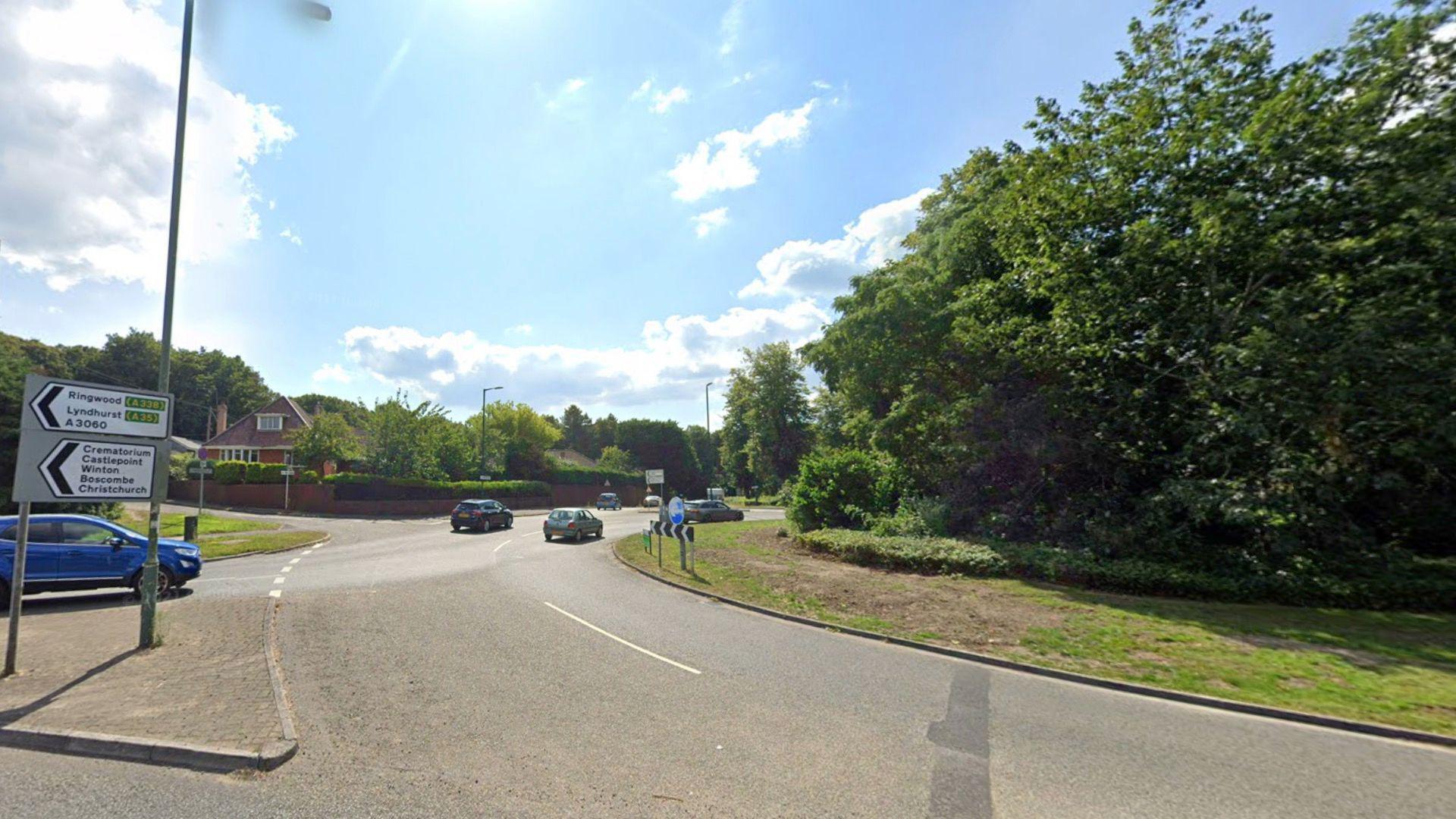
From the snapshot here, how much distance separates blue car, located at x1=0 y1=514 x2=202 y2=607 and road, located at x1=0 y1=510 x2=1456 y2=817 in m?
5.18

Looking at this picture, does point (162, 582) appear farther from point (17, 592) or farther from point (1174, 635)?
point (1174, 635)

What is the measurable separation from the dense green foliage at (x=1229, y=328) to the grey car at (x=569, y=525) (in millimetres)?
15738

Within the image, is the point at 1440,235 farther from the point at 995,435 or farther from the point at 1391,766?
the point at 1391,766

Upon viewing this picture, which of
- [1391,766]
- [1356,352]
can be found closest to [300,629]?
[1391,766]

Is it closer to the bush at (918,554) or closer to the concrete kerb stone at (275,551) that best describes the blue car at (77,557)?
the concrete kerb stone at (275,551)

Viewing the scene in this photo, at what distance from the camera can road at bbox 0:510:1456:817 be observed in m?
4.46

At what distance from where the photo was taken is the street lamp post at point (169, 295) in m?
8.26

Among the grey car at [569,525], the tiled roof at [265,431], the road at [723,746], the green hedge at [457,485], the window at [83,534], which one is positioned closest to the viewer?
the road at [723,746]

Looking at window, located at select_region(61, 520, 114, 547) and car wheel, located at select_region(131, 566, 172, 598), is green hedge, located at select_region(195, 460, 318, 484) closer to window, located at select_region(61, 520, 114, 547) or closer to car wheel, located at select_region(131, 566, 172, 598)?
car wheel, located at select_region(131, 566, 172, 598)

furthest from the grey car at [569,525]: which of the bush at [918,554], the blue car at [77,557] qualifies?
the blue car at [77,557]

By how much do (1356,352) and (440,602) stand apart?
58.3 ft

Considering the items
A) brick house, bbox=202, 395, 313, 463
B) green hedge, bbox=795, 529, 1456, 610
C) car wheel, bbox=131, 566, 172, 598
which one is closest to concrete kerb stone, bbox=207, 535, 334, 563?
car wheel, bbox=131, 566, 172, 598

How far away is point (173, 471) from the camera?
44500 mm

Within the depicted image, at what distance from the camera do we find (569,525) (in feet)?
88.2
